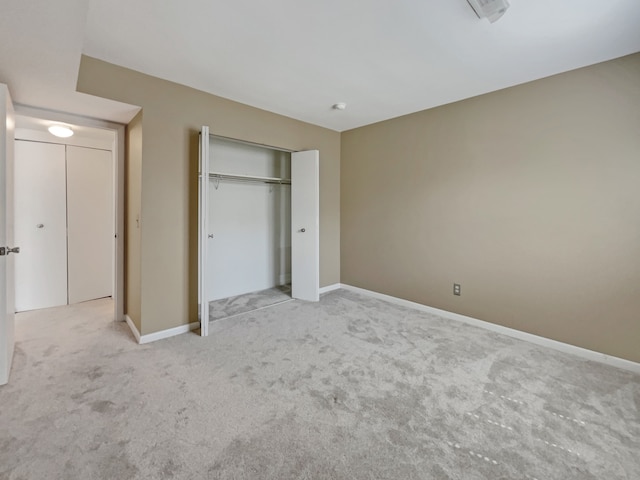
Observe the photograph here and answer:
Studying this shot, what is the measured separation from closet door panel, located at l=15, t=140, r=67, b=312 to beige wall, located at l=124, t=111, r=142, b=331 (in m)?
1.26

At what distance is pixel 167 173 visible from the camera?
9.36 feet

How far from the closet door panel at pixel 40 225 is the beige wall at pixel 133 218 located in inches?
49.7

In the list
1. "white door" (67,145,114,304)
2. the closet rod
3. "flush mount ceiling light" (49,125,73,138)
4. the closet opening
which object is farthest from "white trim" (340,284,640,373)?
"flush mount ceiling light" (49,125,73,138)

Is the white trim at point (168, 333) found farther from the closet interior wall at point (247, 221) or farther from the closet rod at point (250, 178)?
the closet rod at point (250, 178)

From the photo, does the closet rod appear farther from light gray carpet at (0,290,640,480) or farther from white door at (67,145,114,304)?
light gray carpet at (0,290,640,480)

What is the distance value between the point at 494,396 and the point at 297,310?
2.26 m

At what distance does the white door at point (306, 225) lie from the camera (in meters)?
3.97

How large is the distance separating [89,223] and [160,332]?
7.37 feet

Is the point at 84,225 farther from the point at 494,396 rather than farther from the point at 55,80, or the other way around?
the point at 494,396

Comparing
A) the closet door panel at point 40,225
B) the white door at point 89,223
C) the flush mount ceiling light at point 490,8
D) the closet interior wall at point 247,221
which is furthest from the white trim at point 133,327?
the flush mount ceiling light at point 490,8

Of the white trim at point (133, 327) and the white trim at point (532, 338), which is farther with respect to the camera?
the white trim at point (133, 327)

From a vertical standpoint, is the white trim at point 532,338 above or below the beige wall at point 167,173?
below

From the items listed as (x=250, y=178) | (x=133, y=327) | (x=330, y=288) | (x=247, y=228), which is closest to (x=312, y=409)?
(x=133, y=327)

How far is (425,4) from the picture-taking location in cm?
178
